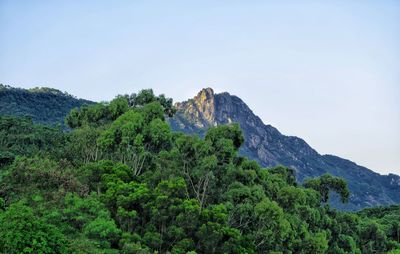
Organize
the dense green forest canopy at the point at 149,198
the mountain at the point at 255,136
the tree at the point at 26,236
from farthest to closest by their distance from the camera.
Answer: the mountain at the point at 255,136 < the dense green forest canopy at the point at 149,198 < the tree at the point at 26,236

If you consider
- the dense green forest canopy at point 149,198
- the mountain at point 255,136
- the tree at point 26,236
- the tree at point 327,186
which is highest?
the mountain at point 255,136

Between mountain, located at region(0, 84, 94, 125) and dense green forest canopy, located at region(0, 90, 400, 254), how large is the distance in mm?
57042

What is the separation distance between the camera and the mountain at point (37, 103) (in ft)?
289

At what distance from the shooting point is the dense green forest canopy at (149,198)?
57.9 ft

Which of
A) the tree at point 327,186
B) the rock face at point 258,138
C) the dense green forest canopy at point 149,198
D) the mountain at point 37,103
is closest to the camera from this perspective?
the dense green forest canopy at point 149,198

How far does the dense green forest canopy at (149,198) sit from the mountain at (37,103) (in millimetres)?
57042

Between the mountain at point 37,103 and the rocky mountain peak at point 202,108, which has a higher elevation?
the rocky mountain peak at point 202,108

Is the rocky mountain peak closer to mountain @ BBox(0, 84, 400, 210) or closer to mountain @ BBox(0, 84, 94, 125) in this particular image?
Result: mountain @ BBox(0, 84, 400, 210)

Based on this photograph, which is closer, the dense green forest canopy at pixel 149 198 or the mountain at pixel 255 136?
the dense green forest canopy at pixel 149 198

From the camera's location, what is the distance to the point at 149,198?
20922 millimetres

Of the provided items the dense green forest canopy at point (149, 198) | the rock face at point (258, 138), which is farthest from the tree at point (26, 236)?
the rock face at point (258, 138)

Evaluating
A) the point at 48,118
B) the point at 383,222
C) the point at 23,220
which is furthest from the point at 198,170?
the point at 48,118

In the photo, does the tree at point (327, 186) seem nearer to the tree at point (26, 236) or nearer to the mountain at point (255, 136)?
the tree at point (26, 236)

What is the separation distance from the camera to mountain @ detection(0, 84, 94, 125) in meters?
88.0
